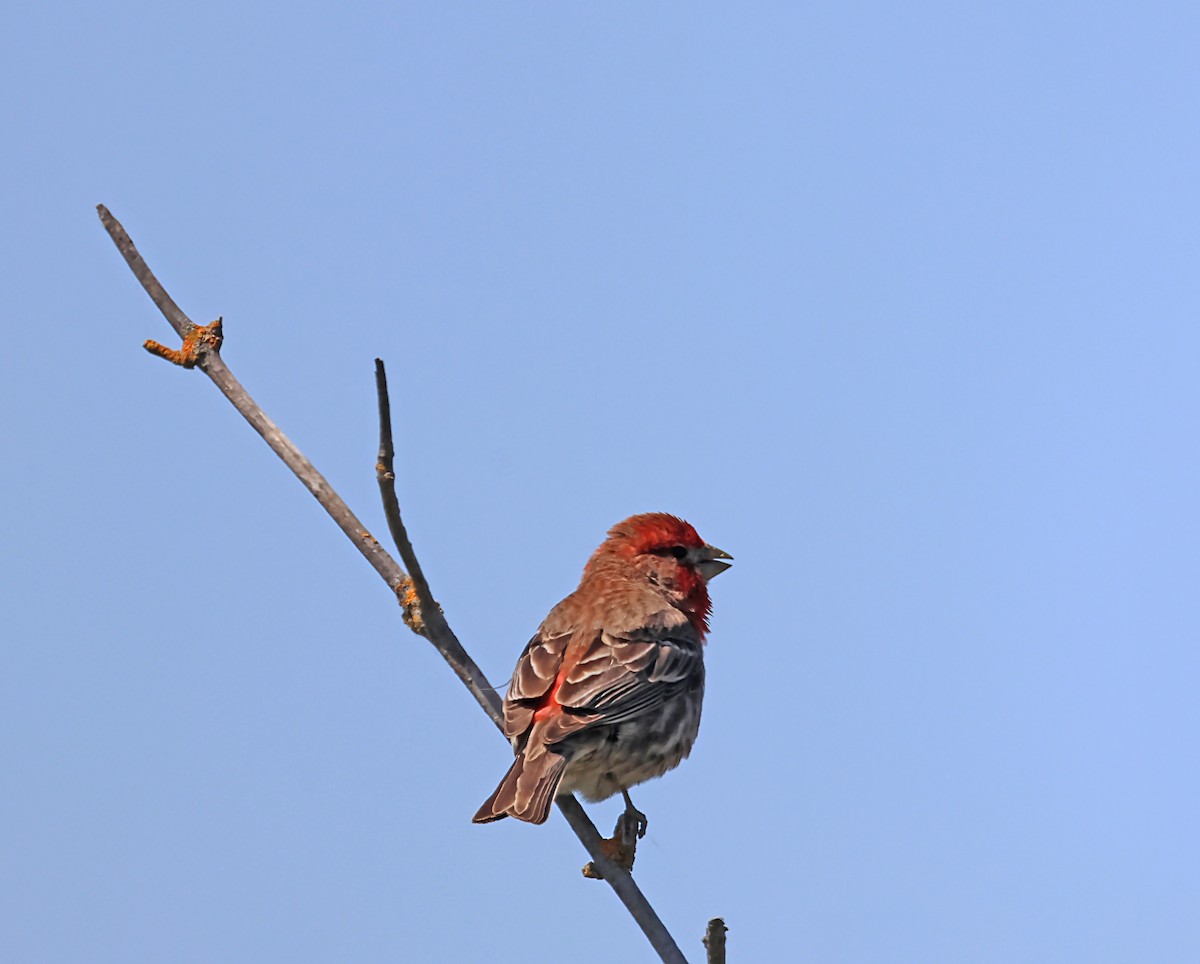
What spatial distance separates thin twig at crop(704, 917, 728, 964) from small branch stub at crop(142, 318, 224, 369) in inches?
114

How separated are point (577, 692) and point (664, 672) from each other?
2.61 feet

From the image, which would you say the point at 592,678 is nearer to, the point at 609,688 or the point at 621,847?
the point at 609,688

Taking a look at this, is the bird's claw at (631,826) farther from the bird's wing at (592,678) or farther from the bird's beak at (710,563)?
the bird's beak at (710,563)

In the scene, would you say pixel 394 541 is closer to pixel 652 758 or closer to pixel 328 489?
pixel 328 489

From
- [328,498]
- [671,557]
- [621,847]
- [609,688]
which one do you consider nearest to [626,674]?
[609,688]

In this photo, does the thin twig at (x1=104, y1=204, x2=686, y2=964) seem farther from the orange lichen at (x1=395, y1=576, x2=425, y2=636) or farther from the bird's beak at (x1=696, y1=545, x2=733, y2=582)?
the bird's beak at (x1=696, y1=545, x2=733, y2=582)

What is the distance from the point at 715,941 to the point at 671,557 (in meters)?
4.86

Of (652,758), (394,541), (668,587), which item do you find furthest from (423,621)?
(668,587)

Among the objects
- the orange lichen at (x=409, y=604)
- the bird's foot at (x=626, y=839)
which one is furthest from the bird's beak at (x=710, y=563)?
the orange lichen at (x=409, y=604)

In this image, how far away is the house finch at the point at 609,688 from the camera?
6145mm

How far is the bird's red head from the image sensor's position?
28.1 ft

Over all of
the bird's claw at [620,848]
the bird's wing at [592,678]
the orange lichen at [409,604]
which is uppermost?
the bird's wing at [592,678]

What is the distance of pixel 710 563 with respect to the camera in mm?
8750

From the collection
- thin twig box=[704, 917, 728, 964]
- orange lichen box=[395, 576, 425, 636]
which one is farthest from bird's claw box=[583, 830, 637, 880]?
thin twig box=[704, 917, 728, 964]
